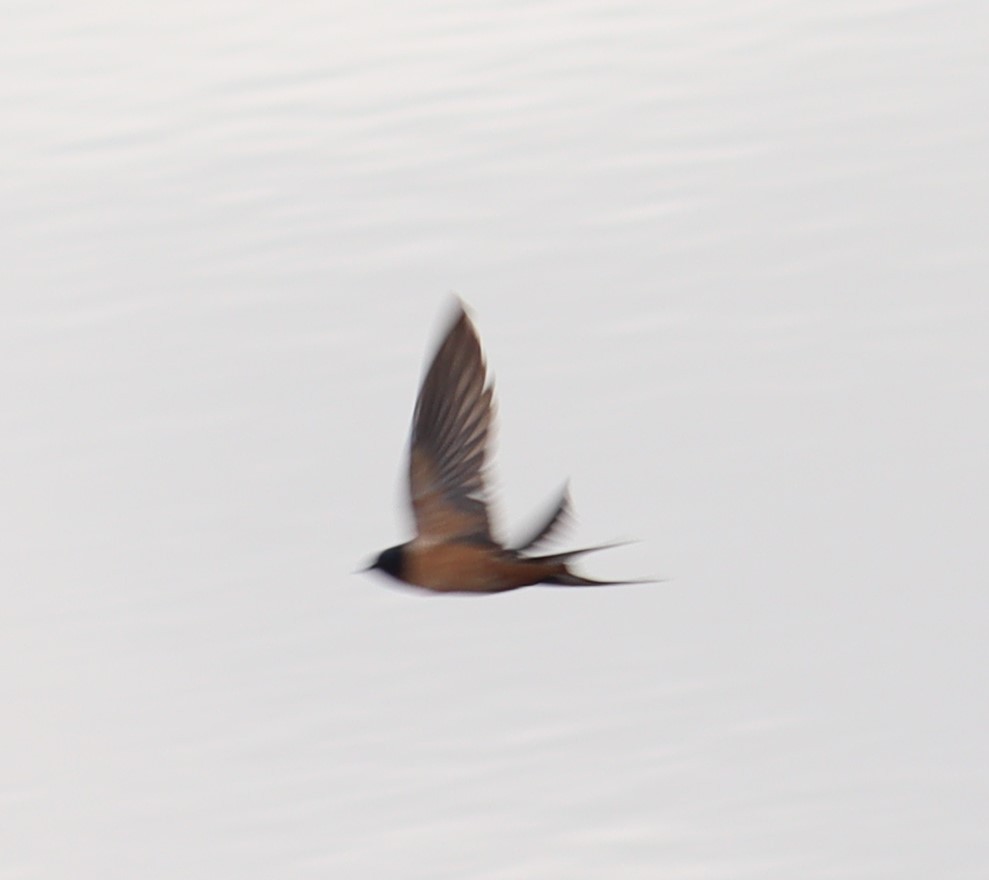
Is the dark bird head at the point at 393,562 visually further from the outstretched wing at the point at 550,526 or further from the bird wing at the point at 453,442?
the outstretched wing at the point at 550,526

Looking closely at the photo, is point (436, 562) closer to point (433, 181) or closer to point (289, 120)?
point (433, 181)

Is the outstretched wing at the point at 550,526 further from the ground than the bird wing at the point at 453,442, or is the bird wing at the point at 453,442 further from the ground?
the bird wing at the point at 453,442

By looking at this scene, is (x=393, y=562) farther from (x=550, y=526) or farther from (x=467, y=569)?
(x=550, y=526)

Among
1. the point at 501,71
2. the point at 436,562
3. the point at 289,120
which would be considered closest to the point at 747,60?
the point at 501,71

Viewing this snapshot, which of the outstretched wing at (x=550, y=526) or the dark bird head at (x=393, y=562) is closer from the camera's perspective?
the outstretched wing at (x=550, y=526)

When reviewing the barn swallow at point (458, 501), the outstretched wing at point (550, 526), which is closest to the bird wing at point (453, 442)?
the barn swallow at point (458, 501)

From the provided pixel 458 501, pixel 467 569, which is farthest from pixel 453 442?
pixel 467 569

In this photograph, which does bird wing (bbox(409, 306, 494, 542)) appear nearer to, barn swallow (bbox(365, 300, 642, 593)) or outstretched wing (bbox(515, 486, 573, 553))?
barn swallow (bbox(365, 300, 642, 593))
